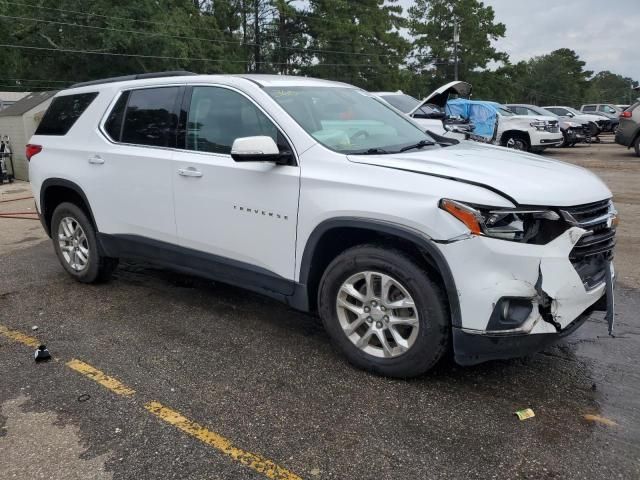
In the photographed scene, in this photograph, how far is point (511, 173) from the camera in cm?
322

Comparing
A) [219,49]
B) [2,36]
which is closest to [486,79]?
[219,49]

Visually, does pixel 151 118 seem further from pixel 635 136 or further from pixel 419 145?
pixel 635 136

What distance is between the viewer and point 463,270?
2.96m

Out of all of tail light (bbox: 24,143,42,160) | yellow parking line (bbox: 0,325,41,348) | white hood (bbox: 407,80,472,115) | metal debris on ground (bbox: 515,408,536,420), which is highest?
white hood (bbox: 407,80,472,115)

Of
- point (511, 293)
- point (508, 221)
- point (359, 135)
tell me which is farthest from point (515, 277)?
point (359, 135)

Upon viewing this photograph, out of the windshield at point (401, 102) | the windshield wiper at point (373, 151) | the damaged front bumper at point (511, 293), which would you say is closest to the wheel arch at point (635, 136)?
the windshield at point (401, 102)

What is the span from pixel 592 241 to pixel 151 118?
3346 mm

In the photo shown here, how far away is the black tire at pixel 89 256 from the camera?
16.8 feet

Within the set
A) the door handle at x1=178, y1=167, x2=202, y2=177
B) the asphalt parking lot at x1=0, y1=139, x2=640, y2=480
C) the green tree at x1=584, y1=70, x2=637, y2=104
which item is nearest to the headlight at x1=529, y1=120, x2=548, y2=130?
the asphalt parking lot at x1=0, y1=139, x2=640, y2=480

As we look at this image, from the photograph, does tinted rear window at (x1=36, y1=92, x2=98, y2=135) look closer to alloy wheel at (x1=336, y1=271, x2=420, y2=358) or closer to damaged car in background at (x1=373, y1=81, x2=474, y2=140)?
alloy wheel at (x1=336, y1=271, x2=420, y2=358)

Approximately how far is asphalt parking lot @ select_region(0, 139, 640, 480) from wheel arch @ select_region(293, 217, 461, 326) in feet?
1.69

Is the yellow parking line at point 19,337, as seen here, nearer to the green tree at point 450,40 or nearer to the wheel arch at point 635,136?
the wheel arch at point 635,136

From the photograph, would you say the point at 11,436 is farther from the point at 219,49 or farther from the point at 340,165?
the point at 219,49

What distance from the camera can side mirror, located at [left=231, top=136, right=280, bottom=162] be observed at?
3449 mm
